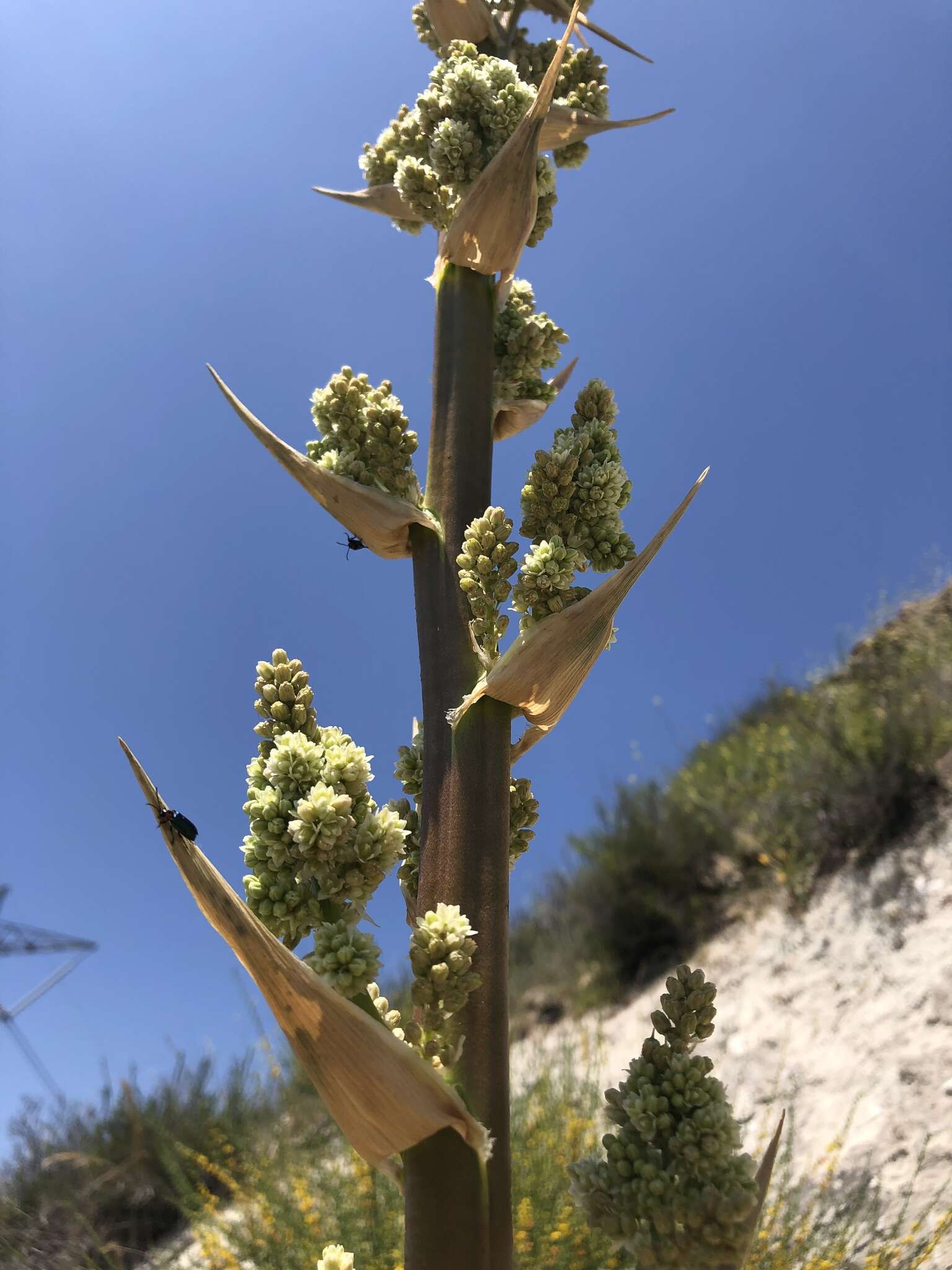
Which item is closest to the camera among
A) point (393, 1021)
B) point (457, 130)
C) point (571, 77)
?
point (393, 1021)

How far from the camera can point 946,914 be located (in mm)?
5176

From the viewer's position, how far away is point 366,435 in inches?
68.7

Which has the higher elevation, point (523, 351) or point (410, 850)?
point (523, 351)

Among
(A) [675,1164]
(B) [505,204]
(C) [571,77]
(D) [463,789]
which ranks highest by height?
(C) [571,77]

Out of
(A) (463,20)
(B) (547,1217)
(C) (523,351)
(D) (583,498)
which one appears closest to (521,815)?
(D) (583,498)

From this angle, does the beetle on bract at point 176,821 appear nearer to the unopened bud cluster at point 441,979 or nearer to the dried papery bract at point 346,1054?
the dried papery bract at point 346,1054

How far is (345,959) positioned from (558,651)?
0.56 m

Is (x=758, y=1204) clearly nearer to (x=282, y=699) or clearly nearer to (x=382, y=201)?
(x=282, y=699)

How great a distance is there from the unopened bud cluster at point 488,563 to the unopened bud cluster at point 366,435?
0.28 m

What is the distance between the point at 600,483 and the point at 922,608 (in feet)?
31.4

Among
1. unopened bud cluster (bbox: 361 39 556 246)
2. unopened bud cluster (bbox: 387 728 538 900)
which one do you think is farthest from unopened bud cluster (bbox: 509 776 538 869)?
unopened bud cluster (bbox: 361 39 556 246)

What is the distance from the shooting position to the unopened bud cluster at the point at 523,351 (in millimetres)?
1973

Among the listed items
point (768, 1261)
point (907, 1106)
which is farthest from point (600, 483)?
point (907, 1106)

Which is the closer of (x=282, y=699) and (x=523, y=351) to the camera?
(x=282, y=699)
